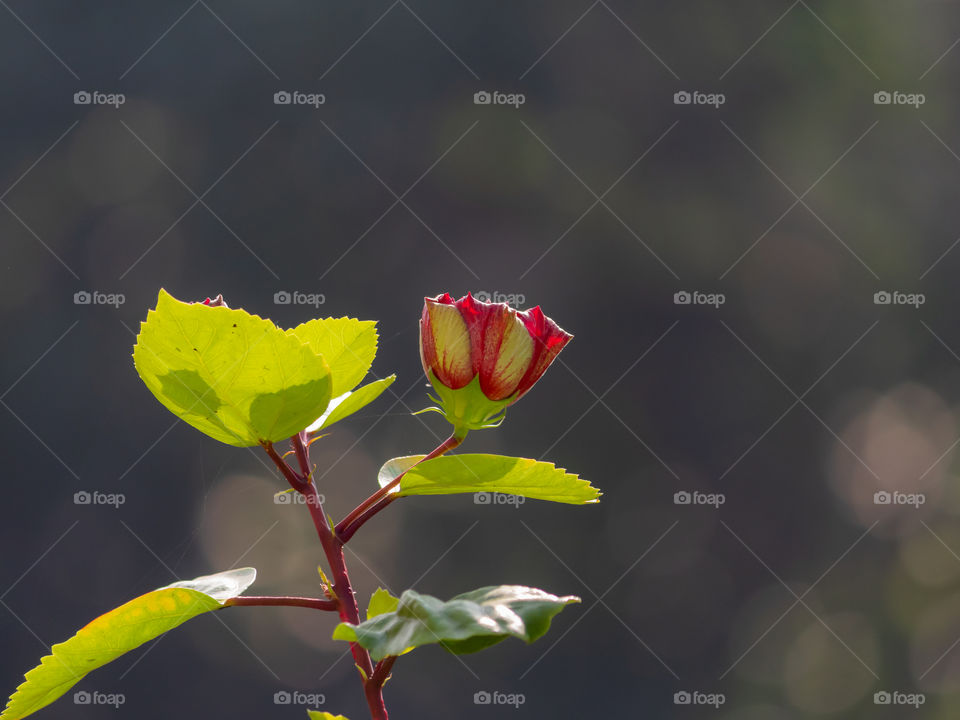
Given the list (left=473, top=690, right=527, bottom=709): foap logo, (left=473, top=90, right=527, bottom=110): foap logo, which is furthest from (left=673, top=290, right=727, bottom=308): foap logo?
(left=473, top=690, right=527, bottom=709): foap logo

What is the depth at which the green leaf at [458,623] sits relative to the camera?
11.2 inches

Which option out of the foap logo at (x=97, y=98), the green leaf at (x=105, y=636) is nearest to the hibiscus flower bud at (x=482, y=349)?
the green leaf at (x=105, y=636)

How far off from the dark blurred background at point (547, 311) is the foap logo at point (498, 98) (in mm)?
19

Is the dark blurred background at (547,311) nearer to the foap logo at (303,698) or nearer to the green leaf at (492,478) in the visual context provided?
the foap logo at (303,698)

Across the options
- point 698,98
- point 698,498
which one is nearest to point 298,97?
point 698,98

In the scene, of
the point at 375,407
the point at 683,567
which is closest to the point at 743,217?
the point at 683,567

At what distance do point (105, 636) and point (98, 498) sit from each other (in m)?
3.73

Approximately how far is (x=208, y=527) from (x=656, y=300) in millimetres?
1986

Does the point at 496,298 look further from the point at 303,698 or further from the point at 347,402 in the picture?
the point at 303,698

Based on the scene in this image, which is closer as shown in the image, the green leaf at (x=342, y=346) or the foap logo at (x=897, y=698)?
the green leaf at (x=342, y=346)

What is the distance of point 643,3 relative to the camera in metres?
4.45

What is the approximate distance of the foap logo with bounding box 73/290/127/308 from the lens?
3863 mm

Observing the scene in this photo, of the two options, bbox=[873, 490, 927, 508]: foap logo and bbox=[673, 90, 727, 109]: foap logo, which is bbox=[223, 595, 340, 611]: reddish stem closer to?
bbox=[873, 490, 927, 508]: foap logo
